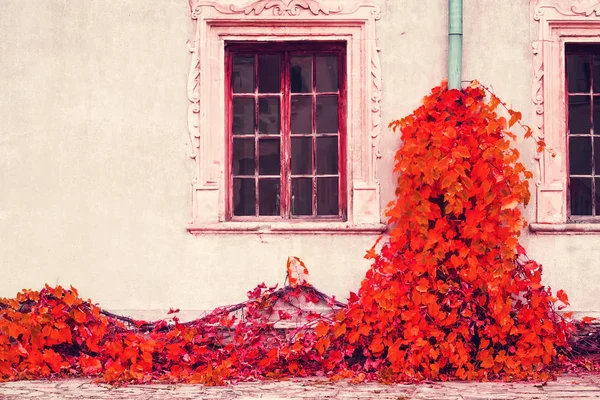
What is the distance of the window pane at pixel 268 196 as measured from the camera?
8.16 m

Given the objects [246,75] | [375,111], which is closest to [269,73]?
[246,75]

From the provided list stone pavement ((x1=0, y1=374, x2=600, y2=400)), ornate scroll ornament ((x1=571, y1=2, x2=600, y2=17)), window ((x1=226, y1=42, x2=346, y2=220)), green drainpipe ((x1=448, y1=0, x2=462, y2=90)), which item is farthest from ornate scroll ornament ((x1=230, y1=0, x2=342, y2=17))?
stone pavement ((x1=0, y1=374, x2=600, y2=400))

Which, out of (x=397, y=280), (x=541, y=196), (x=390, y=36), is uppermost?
(x=390, y=36)

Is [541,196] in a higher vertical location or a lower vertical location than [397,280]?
higher

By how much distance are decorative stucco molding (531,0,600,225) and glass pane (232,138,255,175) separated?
96.1 inches

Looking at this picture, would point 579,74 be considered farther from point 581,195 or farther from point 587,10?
point 581,195

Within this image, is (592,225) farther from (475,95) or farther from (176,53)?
(176,53)

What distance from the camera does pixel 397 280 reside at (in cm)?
757

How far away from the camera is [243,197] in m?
8.18

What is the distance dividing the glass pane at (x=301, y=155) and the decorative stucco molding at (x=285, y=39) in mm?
377

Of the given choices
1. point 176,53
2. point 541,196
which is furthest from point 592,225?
point 176,53

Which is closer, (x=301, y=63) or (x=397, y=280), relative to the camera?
(x=397, y=280)

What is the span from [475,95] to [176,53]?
2559 millimetres

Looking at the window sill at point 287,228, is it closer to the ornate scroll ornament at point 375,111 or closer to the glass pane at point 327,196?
the glass pane at point 327,196
